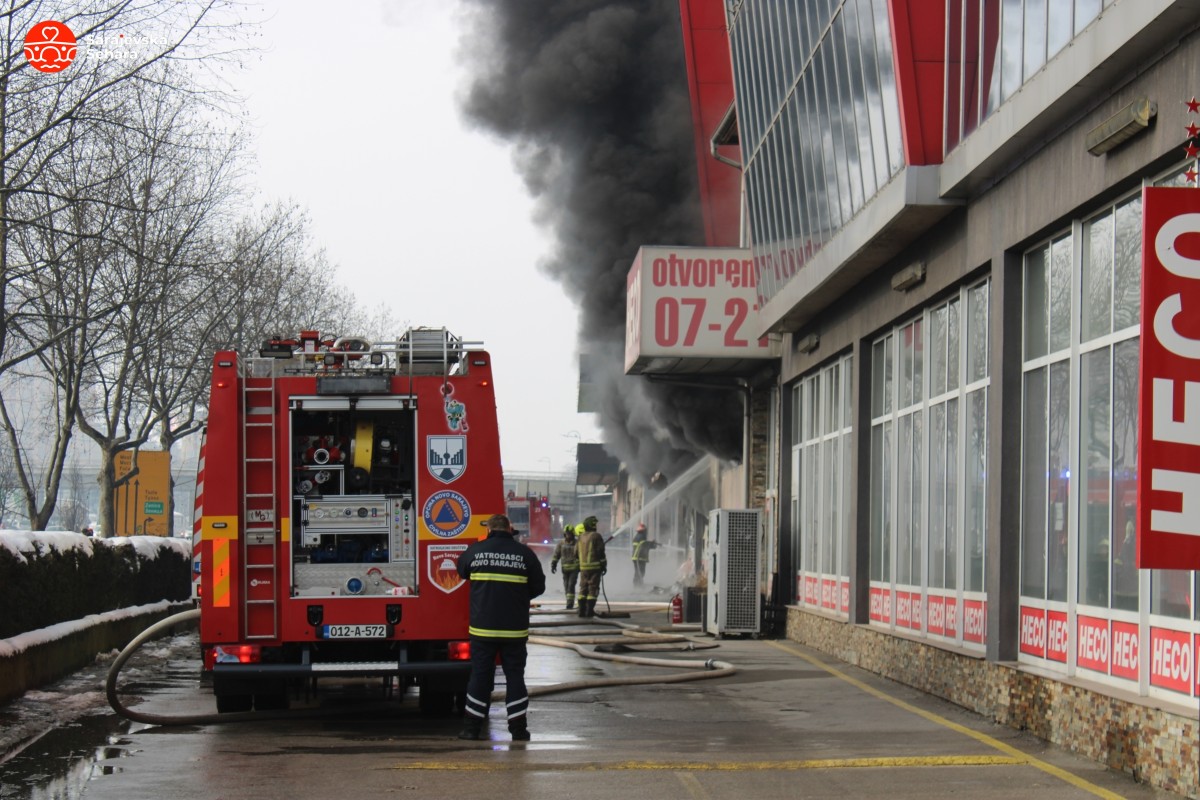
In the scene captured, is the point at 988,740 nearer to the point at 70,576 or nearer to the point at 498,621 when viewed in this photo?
the point at 498,621

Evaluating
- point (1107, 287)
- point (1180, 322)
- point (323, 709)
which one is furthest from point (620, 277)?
point (1180, 322)

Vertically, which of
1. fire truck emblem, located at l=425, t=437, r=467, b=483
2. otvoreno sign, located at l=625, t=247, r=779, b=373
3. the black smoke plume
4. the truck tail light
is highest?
the black smoke plume

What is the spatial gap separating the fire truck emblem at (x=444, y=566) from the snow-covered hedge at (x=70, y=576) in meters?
3.76

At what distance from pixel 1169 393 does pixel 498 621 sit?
560cm

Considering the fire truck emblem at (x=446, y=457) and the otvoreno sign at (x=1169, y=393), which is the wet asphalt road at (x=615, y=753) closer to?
the fire truck emblem at (x=446, y=457)

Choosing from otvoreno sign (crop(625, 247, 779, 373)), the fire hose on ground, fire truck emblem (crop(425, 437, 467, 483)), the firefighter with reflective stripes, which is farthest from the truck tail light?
otvoreno sign (crop(625, 247, 779, 373))

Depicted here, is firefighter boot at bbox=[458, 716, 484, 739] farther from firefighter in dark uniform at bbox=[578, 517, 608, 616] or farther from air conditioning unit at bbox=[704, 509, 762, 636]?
firefighter in dark uniform at bbox=[578, 517, 608, 616]

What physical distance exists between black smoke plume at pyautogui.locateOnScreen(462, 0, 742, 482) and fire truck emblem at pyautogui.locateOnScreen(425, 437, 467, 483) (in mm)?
23625

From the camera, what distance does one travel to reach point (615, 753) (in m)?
9.70

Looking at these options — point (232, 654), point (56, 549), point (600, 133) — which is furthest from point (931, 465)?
point (600, 133)

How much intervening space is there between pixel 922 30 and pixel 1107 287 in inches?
176

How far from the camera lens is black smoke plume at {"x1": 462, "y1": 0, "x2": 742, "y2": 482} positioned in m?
35.6

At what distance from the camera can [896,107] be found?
556 inches

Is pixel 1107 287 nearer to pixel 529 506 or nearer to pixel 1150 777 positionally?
pixel 1150 777
